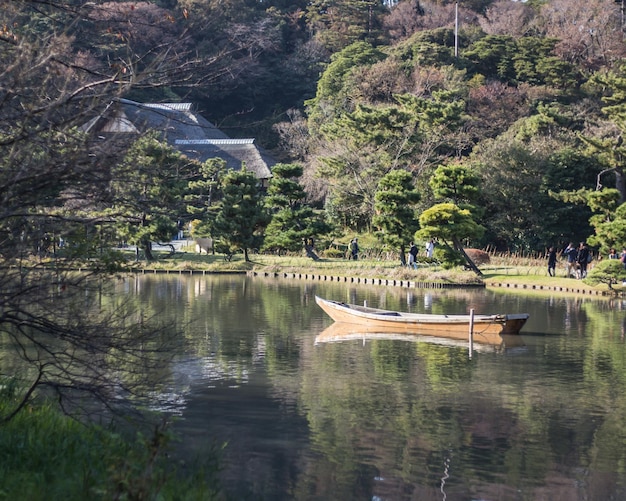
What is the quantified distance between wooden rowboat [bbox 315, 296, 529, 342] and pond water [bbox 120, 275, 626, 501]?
593 mm

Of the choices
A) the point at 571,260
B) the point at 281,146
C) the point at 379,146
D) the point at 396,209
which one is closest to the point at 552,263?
the point at 571,260

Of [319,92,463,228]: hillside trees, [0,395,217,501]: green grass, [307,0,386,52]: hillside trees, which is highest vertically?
[307,0,386,52]: hillside trees

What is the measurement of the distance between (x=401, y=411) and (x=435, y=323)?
6.34m

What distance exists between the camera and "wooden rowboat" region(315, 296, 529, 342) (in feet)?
58.4

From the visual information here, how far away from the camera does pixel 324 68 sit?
54031 millimetres

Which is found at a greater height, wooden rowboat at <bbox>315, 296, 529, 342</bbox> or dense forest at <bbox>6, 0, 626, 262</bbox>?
dense forest at <bbox>6, 0, 626, 262</bbox>

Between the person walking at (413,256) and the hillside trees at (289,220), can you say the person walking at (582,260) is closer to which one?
the person walking at (413,256)

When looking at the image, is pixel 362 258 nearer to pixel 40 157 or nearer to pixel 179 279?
pixel 179 279

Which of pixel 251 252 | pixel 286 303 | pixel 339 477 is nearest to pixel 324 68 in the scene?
pixel 251 252

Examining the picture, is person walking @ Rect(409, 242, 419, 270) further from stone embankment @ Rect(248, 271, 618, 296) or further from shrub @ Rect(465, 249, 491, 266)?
shrub @ Rect(465, 249, 491, 266)

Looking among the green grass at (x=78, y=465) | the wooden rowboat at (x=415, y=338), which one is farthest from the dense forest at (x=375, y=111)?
the wooden rowboat at (x=415, y=338)

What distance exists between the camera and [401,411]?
12.0 meters

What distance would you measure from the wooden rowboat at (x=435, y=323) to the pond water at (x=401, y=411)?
593mm

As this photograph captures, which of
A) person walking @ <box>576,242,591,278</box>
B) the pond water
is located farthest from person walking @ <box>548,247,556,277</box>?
the pond water
